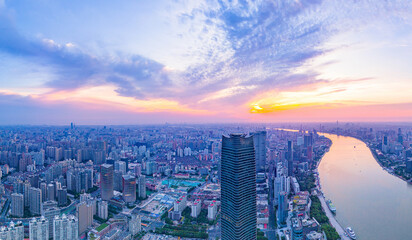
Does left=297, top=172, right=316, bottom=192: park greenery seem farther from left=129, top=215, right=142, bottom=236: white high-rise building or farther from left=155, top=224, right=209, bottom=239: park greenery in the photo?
left=129, top=215, right=142, bottom=236: white high-rise building

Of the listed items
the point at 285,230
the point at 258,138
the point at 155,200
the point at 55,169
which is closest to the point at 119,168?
the point at 55,169

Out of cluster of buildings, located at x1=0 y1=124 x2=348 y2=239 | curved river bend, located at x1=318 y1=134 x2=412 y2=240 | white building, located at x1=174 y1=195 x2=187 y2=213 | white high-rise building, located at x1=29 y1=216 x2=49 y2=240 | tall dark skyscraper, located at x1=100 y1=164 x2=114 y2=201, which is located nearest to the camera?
cluster of buildings, located at x1=0 y1=124 x2=348 y2=239

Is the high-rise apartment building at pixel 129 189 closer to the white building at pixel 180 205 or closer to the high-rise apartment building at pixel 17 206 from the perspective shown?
the white building at pixel 180 205

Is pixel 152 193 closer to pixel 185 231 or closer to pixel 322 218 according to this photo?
pixel 185 231

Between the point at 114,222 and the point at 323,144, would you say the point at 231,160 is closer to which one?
the point at 114,222

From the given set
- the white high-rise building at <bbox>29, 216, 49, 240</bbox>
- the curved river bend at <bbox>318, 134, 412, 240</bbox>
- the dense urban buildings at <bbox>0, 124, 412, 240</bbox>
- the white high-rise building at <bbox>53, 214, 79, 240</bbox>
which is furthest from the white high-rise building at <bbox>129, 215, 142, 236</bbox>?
the curved river bend at <bbox>318, 134, 412, 240</bbox>

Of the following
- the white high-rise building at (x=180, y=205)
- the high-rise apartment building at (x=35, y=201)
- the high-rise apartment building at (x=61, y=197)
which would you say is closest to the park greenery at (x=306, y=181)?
the white high-rise building at (x=180, y=205)

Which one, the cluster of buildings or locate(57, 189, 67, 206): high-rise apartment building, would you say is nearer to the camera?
the cluster of buildings
